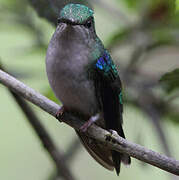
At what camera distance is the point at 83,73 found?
2543 millimetres

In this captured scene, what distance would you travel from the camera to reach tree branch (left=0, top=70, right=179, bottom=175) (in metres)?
2.12

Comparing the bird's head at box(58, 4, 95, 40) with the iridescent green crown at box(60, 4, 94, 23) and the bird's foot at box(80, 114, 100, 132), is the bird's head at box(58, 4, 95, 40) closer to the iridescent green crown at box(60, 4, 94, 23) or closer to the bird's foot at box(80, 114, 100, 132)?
the iridescent green crown at box(60, 4, 94, 23)

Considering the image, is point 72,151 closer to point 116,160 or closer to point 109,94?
point 116,160

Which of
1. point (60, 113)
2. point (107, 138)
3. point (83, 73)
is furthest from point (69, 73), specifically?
point (107, 138)

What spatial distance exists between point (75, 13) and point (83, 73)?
0.35 m

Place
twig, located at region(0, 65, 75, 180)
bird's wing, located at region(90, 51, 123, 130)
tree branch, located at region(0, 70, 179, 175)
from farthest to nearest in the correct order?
twig, located at region(0, 65, 75, 180) → bird's wing, located at region(90, 51, 123, 130) → tree branch, located at region(0, 70, 179, 175)

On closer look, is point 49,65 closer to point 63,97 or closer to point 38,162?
point 63,97

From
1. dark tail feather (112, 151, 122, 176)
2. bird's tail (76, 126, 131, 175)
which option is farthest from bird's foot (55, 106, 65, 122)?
dark tail feather (112, 151, 122, 176)

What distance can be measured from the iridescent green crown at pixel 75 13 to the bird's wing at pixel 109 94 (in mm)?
285

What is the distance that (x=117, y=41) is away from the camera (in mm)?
3719

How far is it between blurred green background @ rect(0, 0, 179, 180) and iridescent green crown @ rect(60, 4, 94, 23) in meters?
0.49

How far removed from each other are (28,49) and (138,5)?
1.10 metres

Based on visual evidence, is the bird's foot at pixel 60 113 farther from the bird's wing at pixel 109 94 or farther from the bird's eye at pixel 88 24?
the bird's eye at pixel 88 24

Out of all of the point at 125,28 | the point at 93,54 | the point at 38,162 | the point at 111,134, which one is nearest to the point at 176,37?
the point at 125,28
